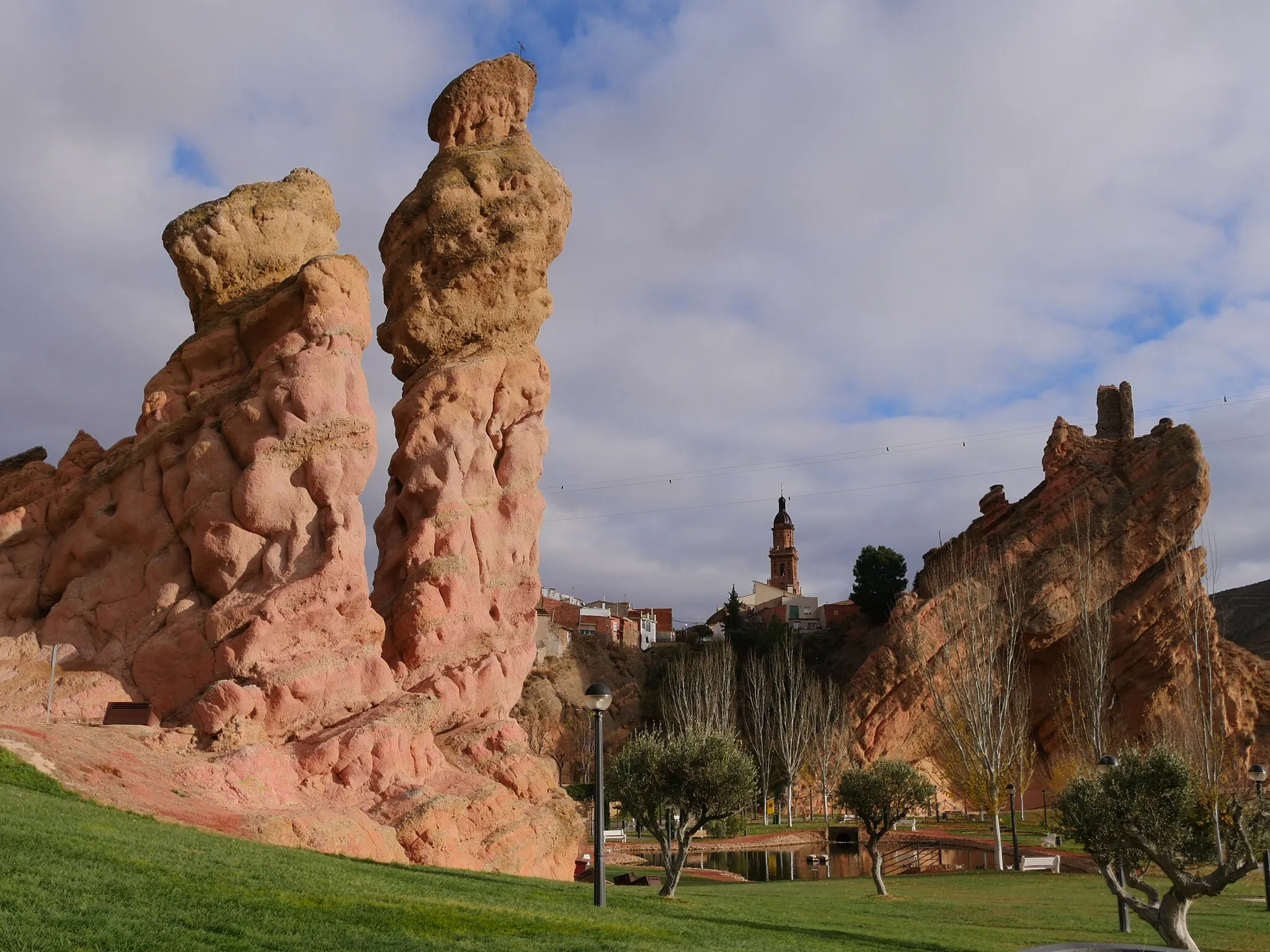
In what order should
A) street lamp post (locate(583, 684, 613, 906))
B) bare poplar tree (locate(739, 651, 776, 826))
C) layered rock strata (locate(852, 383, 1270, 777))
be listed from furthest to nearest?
1. bare poplar tree (locate(739, 651, 776, 826))
2. layered rock strata (locate(852, 383, 1270, 777))
3. street lamp post (locate(583, 684, 613, 906))

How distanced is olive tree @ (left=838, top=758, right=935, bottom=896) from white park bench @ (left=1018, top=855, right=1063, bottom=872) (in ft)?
26.4

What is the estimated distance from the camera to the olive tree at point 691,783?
74.4ft

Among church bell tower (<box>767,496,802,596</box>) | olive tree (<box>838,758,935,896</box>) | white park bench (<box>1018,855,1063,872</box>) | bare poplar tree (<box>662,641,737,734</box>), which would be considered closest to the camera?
olive tree (<box>838,758,935,896</box>)

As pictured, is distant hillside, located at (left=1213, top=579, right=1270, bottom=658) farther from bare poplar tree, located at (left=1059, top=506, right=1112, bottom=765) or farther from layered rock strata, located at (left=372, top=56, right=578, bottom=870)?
layered rock strata, located at (left=372, top=56, right=578, bottom=870)

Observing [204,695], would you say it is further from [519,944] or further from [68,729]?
[519,944]

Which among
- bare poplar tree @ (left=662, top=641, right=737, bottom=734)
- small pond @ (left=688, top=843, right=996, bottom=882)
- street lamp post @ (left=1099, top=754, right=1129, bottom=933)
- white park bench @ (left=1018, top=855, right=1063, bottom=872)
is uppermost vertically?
bare poplar tree @ (left=662, top=641, right=737, bottom=734)

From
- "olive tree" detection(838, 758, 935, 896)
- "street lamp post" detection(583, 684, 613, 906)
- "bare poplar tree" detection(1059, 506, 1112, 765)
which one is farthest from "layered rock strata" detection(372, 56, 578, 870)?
"bare poplar tree" detection(1059, 506, 1112, 765)

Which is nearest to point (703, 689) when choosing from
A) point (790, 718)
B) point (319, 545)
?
point (790, 718)

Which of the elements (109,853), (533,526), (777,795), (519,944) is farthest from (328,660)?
(777,795)

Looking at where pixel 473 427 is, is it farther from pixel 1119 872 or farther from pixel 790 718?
pixel 790 718

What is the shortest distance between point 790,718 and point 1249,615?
63.1 m

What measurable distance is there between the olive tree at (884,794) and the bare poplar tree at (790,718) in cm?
2509

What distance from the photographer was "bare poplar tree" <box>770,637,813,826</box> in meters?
57.4

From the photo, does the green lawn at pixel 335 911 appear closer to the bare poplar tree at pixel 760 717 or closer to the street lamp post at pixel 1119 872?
the street lamp post at pixel 1119 872
